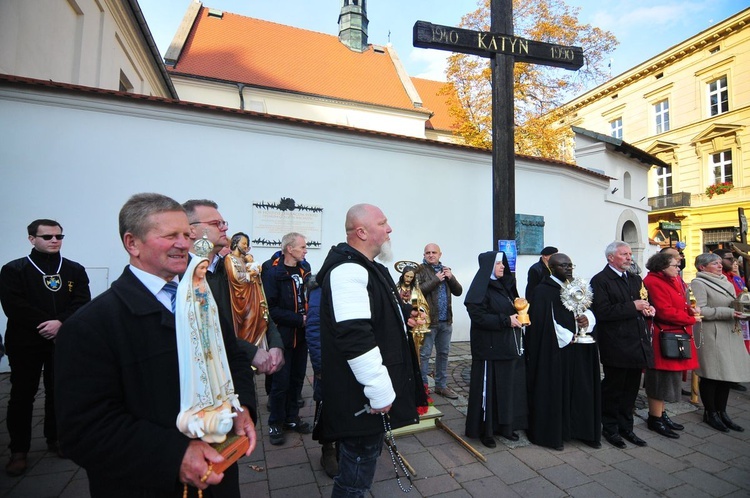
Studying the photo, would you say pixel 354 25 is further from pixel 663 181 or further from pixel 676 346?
pixel 676 346

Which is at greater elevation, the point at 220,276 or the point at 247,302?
the point at 220,276

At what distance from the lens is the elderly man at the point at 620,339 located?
385 cm

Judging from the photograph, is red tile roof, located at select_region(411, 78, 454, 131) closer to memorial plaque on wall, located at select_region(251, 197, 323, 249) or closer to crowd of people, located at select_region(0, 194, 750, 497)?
memorial plaque on wall, located at select_region(251, 197, 323, 249)

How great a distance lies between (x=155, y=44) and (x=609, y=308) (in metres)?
15.7

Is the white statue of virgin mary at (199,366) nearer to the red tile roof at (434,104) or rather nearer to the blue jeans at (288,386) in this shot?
the blue jeans at (288,386)

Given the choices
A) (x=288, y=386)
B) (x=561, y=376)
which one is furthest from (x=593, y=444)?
(x=288, y=386)

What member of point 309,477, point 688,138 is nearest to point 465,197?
point 309,477

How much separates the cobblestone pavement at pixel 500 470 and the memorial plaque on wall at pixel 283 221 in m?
3.52

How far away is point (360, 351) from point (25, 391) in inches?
121

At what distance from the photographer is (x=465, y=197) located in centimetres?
830

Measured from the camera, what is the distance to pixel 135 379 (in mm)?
1325

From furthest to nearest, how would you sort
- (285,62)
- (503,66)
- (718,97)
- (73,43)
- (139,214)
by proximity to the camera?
1. (718,97)
2. (285,62)
3. (73,43)
4. (503,66)
5. (139,214)

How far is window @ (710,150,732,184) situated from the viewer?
23828 mm

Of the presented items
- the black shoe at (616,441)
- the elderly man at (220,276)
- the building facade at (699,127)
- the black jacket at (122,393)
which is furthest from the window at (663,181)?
the black jacket at (122,393)
